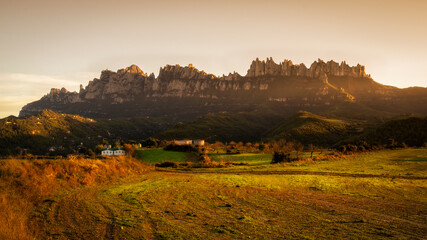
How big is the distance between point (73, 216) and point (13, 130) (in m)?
156

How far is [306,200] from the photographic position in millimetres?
19422

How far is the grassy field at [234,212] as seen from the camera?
485 inches

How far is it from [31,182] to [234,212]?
1432 centimetres

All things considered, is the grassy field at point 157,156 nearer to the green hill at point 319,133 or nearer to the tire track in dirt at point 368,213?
the tire track in dirt at point 368,213

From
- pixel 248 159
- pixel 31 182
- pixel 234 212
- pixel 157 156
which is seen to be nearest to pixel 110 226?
pixel 234 212

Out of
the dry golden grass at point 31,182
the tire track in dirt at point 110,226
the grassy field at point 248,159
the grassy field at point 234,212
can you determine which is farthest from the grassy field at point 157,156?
the tire track in dirt at point 110,226

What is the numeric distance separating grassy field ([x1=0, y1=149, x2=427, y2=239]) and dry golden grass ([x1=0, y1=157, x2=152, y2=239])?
0.63 meters

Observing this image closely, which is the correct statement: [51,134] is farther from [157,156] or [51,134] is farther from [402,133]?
[402,133]

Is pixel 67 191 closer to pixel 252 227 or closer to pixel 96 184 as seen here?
pixel 96 184

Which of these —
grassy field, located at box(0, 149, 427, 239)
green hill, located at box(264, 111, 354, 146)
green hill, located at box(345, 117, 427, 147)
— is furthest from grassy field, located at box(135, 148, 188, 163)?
green hill, located at box(264, 111, 354, 146)

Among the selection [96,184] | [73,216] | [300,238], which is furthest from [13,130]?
[300,238]

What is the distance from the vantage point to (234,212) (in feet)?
52.5

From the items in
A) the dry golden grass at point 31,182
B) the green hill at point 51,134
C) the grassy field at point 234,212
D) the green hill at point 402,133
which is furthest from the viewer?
the green hill at point 51,134

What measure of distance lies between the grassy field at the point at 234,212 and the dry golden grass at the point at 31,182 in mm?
628
